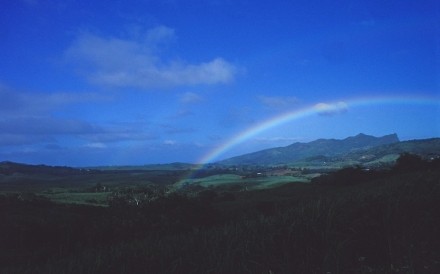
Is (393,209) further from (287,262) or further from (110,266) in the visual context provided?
(110,266)

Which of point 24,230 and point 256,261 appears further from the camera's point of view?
point 24,230

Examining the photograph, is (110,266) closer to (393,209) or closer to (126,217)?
(393,209)

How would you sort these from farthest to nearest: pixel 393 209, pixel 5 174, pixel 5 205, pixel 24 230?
pixel 5 174 < pixel 5 205 < pixel 24 230 < pixel 393 209

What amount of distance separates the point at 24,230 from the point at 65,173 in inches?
4504

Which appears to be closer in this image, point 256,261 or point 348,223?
point 256,261

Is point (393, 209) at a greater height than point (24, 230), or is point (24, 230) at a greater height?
point (393, 209)

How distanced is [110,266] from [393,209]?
6.31 metres

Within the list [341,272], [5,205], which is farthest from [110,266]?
[5,205]

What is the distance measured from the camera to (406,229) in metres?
Answer: 8.32

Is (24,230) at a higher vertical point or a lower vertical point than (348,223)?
lower

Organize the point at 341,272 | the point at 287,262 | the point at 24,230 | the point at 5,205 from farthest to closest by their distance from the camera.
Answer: the point at 5,205
the point at 24,230
the point at 287,262
the point at 341,272

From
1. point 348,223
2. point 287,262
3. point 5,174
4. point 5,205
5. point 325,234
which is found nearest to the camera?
point 287,262

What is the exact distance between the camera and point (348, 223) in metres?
8.50

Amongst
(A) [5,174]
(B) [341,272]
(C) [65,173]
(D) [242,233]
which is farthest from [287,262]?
(C) [65,173]
